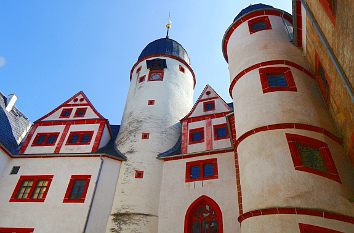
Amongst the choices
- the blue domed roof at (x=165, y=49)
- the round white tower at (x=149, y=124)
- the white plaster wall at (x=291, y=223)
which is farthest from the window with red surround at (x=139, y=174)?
the blue domed roof at (x=165, y=49)

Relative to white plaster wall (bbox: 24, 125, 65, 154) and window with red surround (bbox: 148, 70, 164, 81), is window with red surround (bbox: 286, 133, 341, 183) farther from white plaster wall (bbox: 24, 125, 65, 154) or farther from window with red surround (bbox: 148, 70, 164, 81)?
window with red surround (bbox: 148, 70, 164, 81)

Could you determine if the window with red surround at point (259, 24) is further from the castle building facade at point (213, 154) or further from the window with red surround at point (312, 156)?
the window with red surround at point (312, 156)

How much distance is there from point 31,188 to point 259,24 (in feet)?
58.4

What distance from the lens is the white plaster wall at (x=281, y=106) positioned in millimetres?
13211

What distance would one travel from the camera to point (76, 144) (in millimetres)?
20938

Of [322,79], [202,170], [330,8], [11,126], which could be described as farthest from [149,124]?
[330,8]

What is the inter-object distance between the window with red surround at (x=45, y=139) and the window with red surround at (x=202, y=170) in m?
10.1

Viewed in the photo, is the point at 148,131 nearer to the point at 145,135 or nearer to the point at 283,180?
the point at 145,135

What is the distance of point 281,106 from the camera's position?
1368 centimetres

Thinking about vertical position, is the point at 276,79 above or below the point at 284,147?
above

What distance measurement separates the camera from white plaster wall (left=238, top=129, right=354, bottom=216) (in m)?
10.7

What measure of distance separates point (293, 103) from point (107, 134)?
14337 millimetres

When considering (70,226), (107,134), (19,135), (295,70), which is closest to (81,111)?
(107,134)

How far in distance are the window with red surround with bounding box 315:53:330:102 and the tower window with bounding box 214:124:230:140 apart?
6.59m
